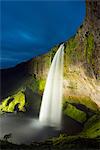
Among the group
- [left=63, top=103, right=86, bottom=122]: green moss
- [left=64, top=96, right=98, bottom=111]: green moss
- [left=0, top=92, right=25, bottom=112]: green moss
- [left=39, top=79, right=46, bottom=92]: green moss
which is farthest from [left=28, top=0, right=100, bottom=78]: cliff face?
[left=0, top=92, right=25, bottom=112]: green moss

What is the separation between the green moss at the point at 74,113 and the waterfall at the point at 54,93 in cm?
132

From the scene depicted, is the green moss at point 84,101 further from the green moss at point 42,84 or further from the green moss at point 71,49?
the green moss at point 42,84

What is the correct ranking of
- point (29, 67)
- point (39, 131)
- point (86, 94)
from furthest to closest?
1. point (29, 67)
2. point (86, 94)
3. point (39, 131)

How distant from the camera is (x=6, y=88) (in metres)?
85.6

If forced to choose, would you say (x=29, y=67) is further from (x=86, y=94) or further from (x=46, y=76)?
(x=86, y=94)

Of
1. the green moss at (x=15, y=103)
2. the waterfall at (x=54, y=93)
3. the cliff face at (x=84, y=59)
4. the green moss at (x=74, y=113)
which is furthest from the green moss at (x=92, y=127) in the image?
the green moss at (x=15, y=103)

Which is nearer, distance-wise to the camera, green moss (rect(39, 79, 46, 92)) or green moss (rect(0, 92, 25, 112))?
green moss (rect(0, 92, 25, 112))

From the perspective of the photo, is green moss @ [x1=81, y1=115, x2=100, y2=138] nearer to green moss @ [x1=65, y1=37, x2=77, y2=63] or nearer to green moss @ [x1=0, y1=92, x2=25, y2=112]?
green moss @ [x1=65, y1=37, x2=77, y2=63]

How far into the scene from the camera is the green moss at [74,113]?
6156cm

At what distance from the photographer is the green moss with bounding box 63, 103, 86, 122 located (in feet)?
202

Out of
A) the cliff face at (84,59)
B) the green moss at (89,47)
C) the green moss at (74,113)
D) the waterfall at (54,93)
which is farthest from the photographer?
the waterfall at (54,93)

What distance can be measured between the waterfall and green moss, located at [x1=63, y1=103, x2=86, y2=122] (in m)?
1.32

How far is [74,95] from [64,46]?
9.22 m

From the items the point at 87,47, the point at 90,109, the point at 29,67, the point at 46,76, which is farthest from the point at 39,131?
the point at 29,67
